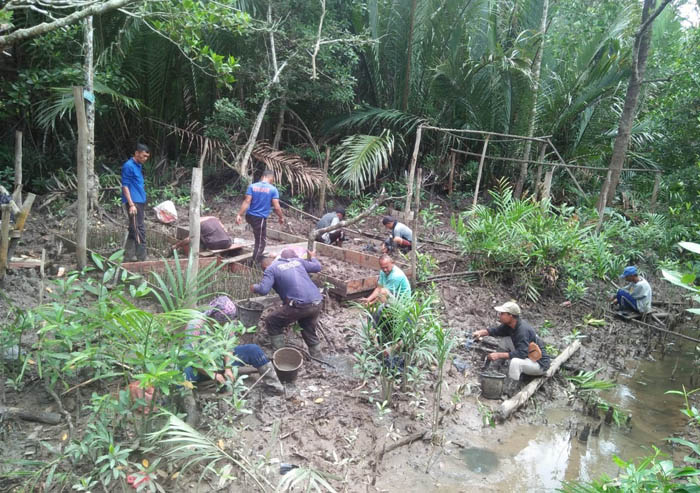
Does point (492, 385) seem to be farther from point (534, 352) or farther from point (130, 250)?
point (130, 250)

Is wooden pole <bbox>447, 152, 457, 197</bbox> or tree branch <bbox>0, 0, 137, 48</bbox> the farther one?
wooden pole <bbox>447, 152, 457, 197</bbox>

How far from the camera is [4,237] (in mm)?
4738

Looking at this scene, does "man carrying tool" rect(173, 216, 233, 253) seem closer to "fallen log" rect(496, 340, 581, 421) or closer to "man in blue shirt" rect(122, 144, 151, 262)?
"man in blue shirt" rect(122, 144, 151, 262)

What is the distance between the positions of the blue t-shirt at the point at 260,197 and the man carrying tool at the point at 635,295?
5.11m

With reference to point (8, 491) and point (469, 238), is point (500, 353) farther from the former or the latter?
point (8, 491)

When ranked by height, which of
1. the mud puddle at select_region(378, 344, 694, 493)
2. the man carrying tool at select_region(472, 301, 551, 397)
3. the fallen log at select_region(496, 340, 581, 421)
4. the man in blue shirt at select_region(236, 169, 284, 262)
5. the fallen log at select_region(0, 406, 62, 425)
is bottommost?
the mud puddle at select_region(378, 344, 694, 493)

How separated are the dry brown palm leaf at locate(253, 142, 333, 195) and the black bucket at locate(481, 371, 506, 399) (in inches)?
249

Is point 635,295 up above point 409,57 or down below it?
below

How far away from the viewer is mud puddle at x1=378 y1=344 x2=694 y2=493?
374 cm

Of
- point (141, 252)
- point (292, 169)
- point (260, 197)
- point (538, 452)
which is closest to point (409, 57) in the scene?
point (292, 169)

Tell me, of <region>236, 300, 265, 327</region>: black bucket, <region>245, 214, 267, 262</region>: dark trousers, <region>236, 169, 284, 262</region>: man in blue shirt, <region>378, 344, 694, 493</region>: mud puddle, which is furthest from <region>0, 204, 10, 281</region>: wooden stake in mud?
<region>378, 344, 694, 493</region>: mud puddle

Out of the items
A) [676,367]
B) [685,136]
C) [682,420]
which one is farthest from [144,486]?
[685,136]

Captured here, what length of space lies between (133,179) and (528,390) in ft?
16.7

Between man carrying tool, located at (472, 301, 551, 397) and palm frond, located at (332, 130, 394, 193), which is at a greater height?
palm frond, located at (332, 130, 394, 193)
